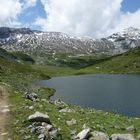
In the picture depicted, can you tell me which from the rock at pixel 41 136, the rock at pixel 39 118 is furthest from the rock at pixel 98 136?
the rock at pixel 39 118

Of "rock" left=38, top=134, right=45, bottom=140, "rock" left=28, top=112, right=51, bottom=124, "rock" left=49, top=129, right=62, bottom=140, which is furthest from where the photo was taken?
"rock" left=28, top=112, right=51, bottom=124

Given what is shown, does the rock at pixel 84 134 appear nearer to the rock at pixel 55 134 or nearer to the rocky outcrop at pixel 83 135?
the rocky outcrop at pixel 83 135

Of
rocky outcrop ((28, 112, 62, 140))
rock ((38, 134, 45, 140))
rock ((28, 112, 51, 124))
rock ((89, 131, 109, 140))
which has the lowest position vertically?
rock ((89, 131, 109, 140))

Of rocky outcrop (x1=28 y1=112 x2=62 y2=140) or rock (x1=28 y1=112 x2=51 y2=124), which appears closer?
rocky outcrop (x1=28 y1=112 x2=62 y2=140)

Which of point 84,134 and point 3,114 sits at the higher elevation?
point 3,114

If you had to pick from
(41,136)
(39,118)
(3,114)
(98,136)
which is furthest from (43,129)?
(3,114)

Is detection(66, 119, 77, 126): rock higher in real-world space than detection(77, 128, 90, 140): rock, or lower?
higher

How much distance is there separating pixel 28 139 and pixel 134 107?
69.8 m

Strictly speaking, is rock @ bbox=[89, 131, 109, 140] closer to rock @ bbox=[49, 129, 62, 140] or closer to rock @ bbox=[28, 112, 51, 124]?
rock @ bbox=[49, 129, 62, 140]

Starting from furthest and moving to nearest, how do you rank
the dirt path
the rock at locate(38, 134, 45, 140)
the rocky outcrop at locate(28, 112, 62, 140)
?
1. the dirt path
2. the rocky outcrop at locate(28, 112, 62, 140)
3. the rock at locate(38, 134, 45, 140)

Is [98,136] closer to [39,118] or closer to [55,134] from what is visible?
[55,134]

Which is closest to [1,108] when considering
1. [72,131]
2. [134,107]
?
[72,131]

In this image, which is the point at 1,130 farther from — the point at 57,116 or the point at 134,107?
the point at 134,107

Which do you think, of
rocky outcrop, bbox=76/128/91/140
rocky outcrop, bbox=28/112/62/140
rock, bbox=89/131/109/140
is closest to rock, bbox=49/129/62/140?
rocky outcrop, bbox=28/112/62/140
